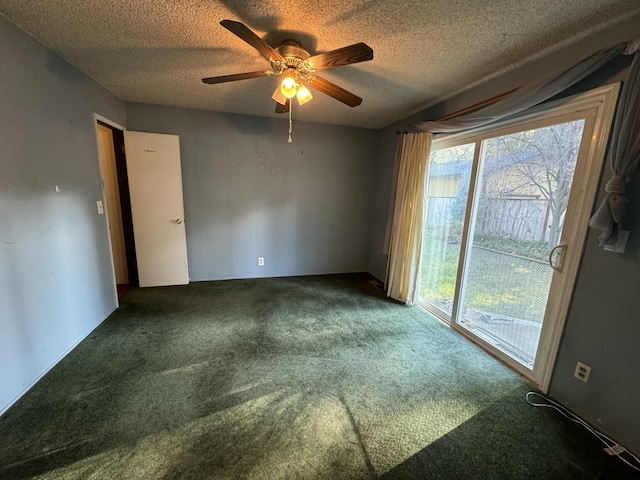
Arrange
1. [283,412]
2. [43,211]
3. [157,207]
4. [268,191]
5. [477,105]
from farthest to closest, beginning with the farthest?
[268,191] < [157,207] < [477,105] < [43,211] < [283,412]

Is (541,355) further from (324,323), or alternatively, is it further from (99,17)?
(99,17)

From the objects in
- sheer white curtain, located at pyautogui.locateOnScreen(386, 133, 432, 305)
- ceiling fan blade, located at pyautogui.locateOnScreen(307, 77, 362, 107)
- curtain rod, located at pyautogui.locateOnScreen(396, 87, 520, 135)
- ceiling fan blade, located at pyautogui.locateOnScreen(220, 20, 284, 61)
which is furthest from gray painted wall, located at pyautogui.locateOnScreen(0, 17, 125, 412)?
curtain rod, located at pyautogui.locateOnScreen(396, 87, 520, 135)

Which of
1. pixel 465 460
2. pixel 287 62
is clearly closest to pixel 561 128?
pixel 287 62

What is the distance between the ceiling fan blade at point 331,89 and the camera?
1844 mm

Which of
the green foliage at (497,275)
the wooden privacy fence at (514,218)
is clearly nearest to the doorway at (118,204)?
the green foliage at (497,275)

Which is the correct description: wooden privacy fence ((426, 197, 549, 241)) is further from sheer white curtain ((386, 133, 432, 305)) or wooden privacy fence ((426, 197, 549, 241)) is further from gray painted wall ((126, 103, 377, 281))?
gray painted wall ((126, 103, 377, 281))

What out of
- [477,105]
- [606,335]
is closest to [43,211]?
[477,105]

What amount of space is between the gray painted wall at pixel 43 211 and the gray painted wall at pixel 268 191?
1.08 meters

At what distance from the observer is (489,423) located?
60.8 inches

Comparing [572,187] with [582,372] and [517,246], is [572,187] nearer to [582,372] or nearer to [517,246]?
[517,246]

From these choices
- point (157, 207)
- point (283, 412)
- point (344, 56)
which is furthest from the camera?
point (157, 207)

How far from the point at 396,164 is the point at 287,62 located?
1861mm

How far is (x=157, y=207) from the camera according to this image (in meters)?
3.26

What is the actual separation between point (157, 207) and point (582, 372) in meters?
4.22
